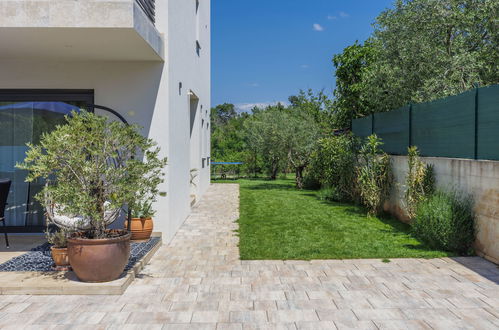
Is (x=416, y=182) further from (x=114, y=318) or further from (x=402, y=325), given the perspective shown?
(x=114, y=318)

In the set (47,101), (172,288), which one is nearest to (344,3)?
(47,101)

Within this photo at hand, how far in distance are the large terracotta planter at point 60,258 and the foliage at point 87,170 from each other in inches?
22.6

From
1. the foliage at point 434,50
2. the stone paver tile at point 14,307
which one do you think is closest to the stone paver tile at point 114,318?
the stone paver tile at point 14,307

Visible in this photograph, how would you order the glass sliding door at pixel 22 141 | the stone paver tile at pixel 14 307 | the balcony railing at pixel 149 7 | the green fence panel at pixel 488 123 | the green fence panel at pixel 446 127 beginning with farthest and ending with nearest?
1. the glass sliding door at pixel 22 141
2. the green fence panel at pixel 446 127
3. the balcony railing at pixel 149 7
4. the green fence panel at pixel 488 123
5. the stone paver tile at pixel 14 307

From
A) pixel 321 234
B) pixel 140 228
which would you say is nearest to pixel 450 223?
pixel 321 234

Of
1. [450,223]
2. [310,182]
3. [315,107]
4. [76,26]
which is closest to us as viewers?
[76,26]

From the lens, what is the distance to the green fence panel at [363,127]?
12.2 metres

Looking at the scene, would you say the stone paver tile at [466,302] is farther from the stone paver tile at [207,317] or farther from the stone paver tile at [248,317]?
the stone paver tile at [207,317]

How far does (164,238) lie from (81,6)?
4.02 m

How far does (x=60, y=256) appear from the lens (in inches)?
211

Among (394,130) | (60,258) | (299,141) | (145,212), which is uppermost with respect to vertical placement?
(299,141)

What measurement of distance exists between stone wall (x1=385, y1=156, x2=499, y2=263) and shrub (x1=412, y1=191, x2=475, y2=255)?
154 millimetres

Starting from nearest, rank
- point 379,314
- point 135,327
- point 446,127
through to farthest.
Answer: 1. point 135,327
2. point 379,314
3. point 446,127

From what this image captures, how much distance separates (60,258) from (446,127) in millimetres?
6965
